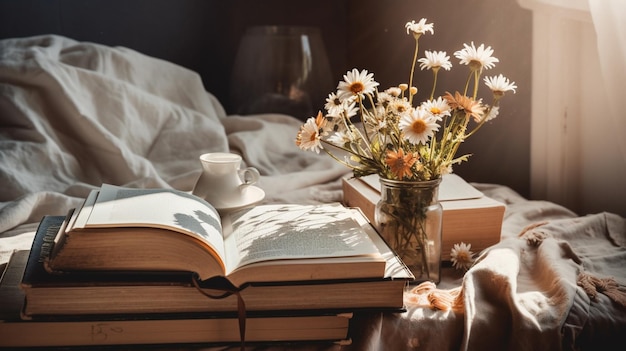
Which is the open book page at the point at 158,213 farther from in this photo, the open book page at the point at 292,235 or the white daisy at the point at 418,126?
the white daisy at the point at 418,126

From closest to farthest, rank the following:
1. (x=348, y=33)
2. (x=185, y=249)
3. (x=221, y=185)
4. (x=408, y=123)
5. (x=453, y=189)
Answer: (x=185, y=249), (x=408, y=123), (x=221, y=185), (x=453, y=189), (x=348, y=33)

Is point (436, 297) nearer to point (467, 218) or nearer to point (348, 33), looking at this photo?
point (467, 218)

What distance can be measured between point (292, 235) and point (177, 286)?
159mm

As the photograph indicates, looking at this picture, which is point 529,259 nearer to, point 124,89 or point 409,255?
point 409,255

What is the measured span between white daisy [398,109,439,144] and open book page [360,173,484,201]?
0.28 metres

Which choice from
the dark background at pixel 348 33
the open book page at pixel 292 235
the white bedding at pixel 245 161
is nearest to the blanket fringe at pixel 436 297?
the white bedding at pixel 245 161

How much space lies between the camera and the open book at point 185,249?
0.73m

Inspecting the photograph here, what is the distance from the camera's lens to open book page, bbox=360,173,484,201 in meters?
1.11

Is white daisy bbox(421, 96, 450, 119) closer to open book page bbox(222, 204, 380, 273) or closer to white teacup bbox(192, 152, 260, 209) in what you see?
open book page bbox(222, 204, 380, 273)

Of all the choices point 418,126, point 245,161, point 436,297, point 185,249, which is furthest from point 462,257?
point 245,161

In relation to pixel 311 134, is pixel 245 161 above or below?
below

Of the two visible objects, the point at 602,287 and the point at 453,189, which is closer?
the point at 602,287

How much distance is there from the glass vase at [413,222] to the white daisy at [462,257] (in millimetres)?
88

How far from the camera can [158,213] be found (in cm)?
77
